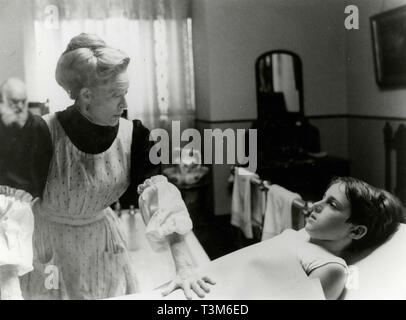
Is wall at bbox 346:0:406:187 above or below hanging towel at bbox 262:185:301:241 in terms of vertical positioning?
above

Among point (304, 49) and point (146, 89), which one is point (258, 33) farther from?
point (146, 89)

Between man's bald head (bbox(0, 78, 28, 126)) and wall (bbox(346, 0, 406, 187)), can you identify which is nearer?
man's bald head (bbox(0, 78, 28, 126))

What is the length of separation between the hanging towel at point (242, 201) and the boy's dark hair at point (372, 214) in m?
0.29

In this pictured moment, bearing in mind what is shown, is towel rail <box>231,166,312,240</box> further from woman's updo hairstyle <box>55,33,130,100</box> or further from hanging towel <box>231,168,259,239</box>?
woman's updo hairstyle <box>55,33,130,100</box>

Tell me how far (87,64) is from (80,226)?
0.44 meters

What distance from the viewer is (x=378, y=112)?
1213mm

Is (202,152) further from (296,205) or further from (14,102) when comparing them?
(14,102)

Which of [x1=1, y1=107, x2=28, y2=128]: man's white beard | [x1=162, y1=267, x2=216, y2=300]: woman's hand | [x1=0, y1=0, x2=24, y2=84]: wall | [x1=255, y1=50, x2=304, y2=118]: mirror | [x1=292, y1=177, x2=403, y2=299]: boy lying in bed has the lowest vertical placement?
[x1=162, y1=267, x2=216, y2=300]: woman's hand

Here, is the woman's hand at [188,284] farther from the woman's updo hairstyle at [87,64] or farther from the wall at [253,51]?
the woman's updo hairstyle at [87,64]

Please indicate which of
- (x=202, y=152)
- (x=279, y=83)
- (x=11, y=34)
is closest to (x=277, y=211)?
(x=202, y=152)

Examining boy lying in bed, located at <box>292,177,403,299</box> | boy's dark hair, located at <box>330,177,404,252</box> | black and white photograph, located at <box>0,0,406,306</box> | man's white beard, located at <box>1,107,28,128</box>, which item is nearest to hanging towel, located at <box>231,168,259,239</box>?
black and white photograph, located at <box>0,0,406,306</box>

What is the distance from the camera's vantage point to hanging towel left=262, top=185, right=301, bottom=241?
117cm
